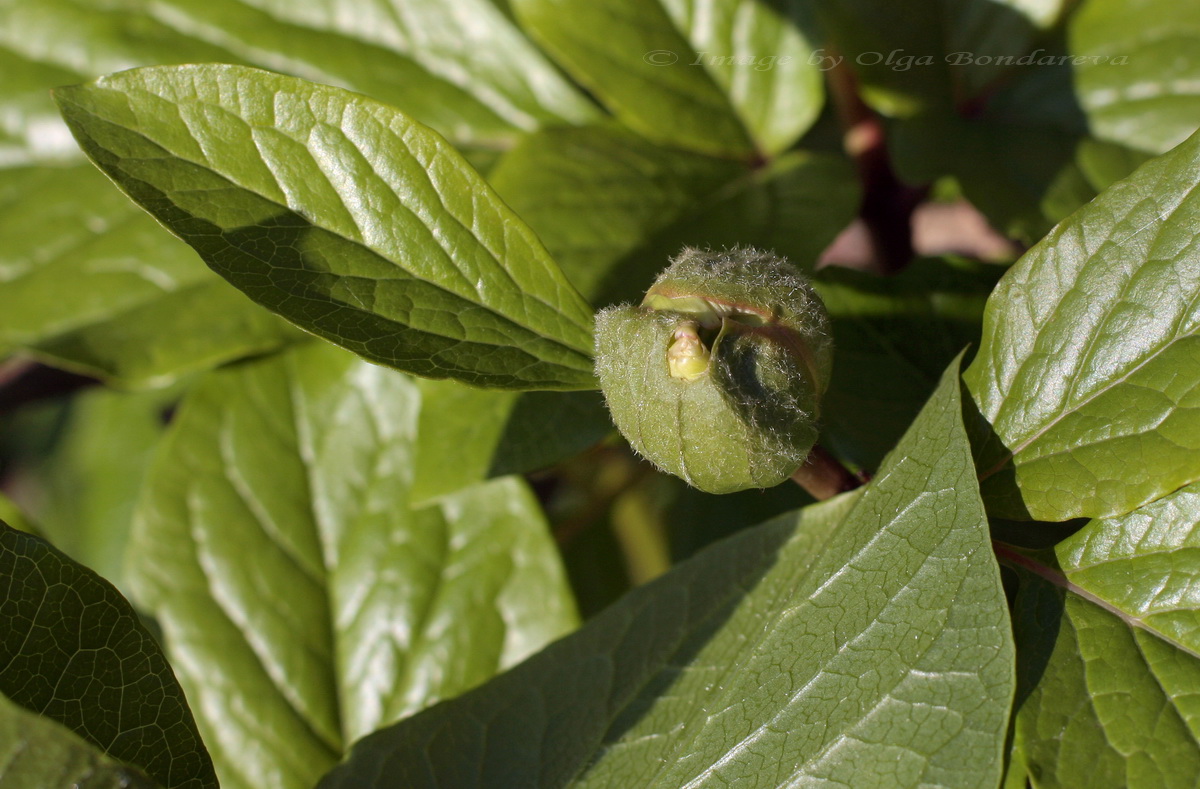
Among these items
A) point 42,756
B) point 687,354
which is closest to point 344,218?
point 687,354

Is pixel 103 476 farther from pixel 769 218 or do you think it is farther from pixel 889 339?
pixel 889 339

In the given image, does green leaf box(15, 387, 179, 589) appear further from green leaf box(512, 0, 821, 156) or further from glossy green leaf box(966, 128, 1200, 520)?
glossy green leaf box(966, 128, 1200, 520)

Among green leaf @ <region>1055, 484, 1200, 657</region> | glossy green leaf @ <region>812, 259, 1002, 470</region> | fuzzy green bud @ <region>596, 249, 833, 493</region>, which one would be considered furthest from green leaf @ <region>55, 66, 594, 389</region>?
green leaf @ <region>1055, 484, 1200, 657</region>

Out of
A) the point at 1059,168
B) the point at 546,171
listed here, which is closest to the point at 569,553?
the point at 546,171

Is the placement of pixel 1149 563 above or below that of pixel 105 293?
above

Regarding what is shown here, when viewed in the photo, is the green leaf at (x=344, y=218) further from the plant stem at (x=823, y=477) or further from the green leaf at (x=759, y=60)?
the green leaf at (x=759, y=60)

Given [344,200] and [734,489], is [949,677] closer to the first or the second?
[734,489]

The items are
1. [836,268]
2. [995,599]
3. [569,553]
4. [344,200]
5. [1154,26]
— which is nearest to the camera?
[995,599]
